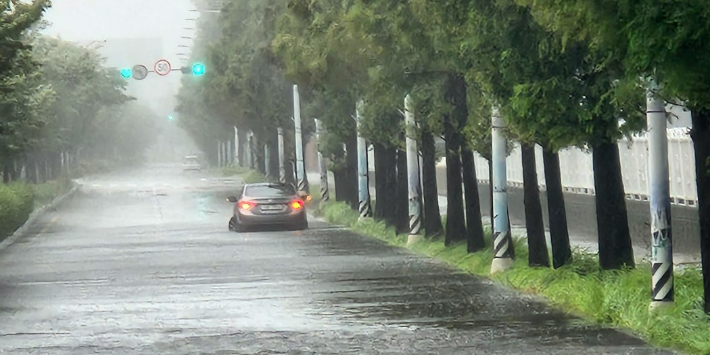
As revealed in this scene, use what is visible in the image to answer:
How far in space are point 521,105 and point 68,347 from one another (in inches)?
220

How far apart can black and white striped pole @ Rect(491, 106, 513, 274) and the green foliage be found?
16372 mm

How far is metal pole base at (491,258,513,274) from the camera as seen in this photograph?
2403 centimetres

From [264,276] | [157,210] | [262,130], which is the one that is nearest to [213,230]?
[157,210]

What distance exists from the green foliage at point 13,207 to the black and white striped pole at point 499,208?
16372mm

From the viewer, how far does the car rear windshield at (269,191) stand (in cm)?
4159

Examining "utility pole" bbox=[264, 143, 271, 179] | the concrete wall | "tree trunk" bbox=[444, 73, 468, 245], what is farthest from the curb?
the concrete wall

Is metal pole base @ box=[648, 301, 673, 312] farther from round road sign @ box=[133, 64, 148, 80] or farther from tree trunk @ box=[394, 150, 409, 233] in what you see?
round road sign @ box=[133, 64, 148, 80]

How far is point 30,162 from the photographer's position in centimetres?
6838

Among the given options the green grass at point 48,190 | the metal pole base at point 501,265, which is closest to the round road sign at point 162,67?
the green grass at point 48,190

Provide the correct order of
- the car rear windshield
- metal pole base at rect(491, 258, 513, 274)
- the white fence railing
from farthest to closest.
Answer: the car rear windshield < the white fence railing < metal pole base at rect(491, 258, 513, 274)

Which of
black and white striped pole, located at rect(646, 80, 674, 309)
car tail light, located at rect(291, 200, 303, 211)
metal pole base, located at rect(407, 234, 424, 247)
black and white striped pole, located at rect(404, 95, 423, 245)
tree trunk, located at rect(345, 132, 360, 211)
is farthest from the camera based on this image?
tree trunk, located at rect(345, 132, 360, 211)

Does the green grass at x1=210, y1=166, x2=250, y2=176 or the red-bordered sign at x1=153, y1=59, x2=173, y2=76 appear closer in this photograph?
the red-bordered sign at x1=153, y1=59, x2=173, y2=76

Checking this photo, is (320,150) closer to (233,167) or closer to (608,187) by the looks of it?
(608,187)

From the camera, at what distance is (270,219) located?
134 ft
